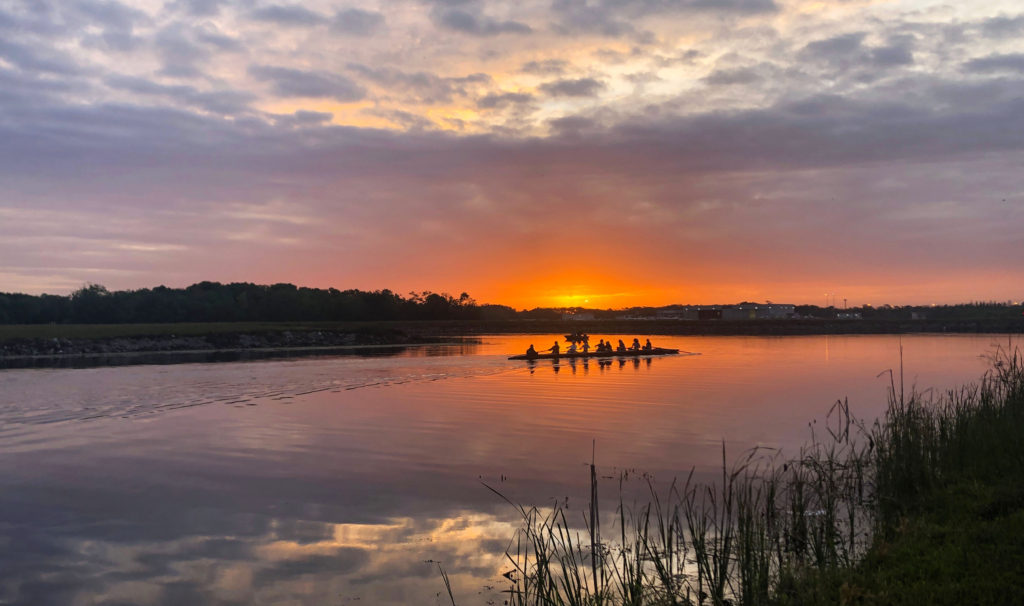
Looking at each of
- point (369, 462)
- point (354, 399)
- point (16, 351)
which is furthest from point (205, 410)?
point (16, 351)

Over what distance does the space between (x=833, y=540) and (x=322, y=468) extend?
36.3ft

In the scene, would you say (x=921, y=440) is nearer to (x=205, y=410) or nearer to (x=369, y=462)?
(x=369, y=462)

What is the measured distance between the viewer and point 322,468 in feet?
53.6

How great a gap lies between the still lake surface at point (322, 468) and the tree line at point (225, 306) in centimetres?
9036

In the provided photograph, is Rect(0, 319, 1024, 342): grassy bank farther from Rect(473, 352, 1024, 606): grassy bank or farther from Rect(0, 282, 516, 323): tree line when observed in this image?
Rect(473, 352, 1024, 606): grassy bank

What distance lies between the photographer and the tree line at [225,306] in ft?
382

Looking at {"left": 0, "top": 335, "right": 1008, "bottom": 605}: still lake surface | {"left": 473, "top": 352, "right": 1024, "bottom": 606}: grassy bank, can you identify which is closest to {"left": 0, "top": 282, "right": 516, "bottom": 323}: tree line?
{"left": 0, "top": 335, "right": 1008, "bottom": 605}: still lake surface

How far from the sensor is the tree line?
11656cm

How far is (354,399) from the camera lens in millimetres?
30000

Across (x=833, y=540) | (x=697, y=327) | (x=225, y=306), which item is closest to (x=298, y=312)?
(x=225, y=306)

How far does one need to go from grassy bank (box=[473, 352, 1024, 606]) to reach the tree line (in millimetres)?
124606

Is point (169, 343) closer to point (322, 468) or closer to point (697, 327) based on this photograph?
point (322, 468)

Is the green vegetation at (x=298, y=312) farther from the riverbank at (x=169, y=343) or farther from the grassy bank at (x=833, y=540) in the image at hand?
the grassy bank at (x=833, y=540)

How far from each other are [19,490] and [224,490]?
3.99 metres
